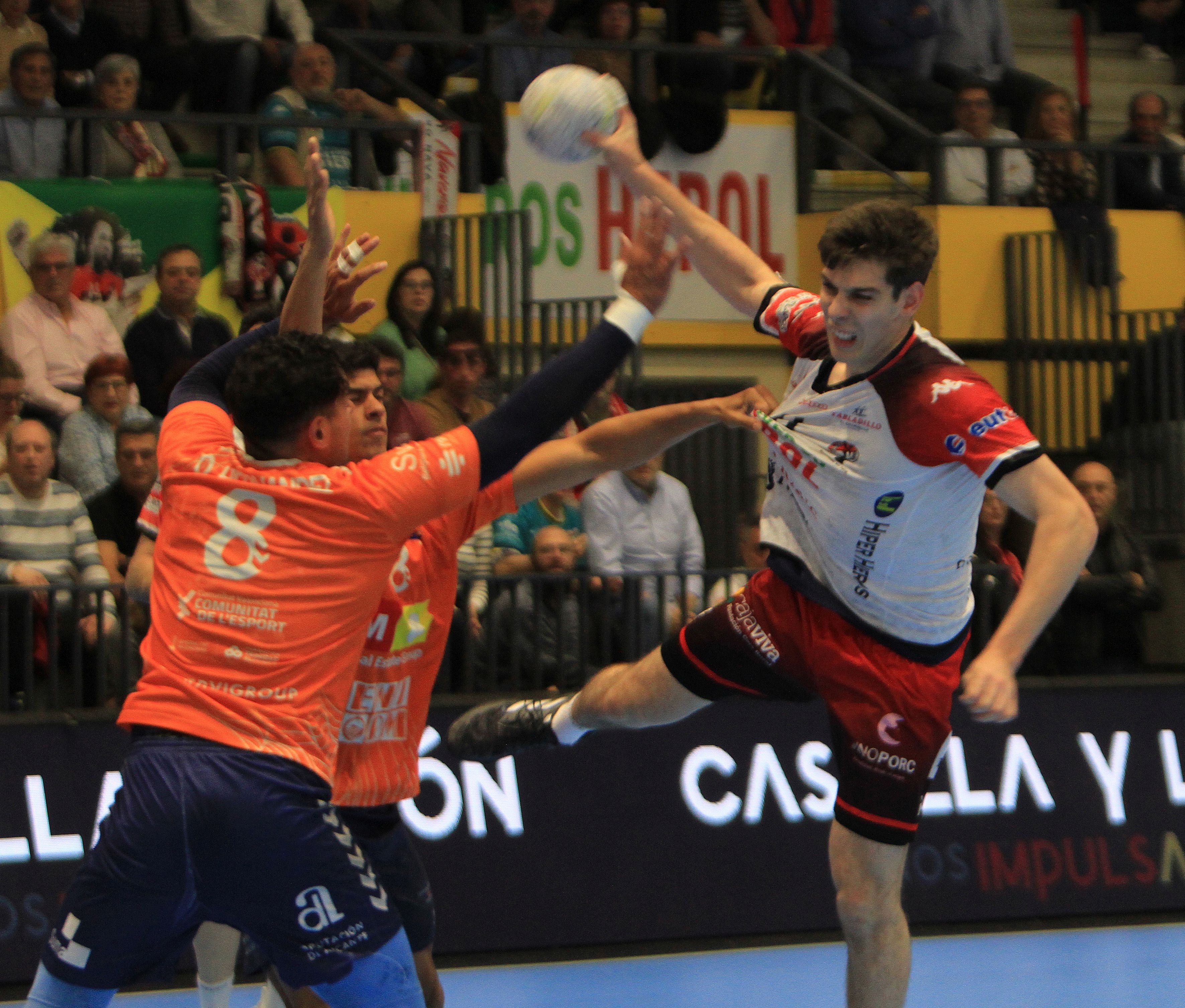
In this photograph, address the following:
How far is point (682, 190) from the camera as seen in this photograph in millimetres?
11797

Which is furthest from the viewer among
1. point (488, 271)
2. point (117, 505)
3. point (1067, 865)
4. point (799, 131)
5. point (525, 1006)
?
point (799, 131)

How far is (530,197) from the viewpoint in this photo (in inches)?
444

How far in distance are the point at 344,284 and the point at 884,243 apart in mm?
1432

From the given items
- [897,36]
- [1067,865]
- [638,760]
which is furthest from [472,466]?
[897,36]

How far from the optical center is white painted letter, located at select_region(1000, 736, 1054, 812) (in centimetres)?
775

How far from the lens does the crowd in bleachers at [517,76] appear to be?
30.9 ft

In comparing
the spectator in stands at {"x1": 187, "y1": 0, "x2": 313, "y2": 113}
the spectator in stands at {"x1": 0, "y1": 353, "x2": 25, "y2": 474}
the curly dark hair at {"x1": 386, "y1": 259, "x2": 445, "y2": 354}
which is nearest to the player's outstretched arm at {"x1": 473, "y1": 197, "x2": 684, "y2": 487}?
the spectator in stands at {"x1": 0, "y1": 353, "x2": 25, "y2": 474}

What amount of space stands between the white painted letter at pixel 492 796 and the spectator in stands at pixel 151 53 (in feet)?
16.1

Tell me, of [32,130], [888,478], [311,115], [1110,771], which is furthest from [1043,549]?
[32,130]

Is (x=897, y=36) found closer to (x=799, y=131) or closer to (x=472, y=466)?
(x=799, y=131)

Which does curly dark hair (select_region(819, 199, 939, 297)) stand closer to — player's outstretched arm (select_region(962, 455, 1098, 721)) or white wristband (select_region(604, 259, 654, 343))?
player's outstretched arm (select_region(962, 455, 1098, 721))

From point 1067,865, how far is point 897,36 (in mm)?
7022

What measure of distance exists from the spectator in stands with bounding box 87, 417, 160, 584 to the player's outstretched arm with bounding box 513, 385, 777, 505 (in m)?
3.16

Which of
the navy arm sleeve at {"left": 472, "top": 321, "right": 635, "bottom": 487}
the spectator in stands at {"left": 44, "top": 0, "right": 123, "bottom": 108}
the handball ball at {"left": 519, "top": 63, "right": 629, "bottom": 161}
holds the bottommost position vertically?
the navy arm sleeve at {"left": 472, "top": 321, "right": 635, "bottom": 487}
